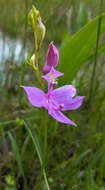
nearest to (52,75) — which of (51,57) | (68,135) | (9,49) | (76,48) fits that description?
(51,57)

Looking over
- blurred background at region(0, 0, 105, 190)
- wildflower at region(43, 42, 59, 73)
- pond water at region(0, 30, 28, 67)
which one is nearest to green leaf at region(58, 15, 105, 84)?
blurred background at region(0, 0, 105, 190)

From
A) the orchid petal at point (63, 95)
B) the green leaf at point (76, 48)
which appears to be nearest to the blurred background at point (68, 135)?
the green leaf at point (76, 48)

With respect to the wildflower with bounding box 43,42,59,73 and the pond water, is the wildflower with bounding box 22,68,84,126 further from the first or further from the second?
the pond water

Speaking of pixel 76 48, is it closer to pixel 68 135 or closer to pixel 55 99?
pixel 55 99

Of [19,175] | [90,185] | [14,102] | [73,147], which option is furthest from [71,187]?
[14,102]

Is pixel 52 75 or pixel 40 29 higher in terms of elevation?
pixel 40 29

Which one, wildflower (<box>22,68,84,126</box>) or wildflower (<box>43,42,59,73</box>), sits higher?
wildflower (<box>43,42,59,73</box>)

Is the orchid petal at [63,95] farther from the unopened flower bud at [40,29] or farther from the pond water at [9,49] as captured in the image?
the pond water at [9,49]
